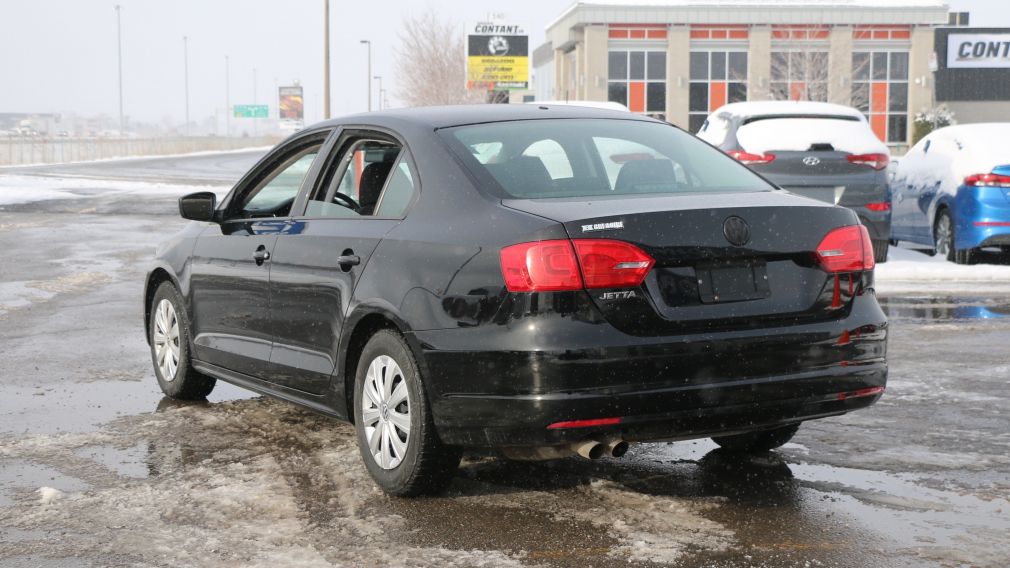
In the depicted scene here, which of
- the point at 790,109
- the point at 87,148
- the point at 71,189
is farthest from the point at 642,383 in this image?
the point at 87,148

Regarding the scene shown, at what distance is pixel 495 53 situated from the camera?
54.2 metres

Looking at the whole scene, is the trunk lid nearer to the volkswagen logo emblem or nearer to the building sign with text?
the volkswagen logo emblem

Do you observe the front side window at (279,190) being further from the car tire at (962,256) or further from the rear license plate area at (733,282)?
the car tire at (962,256)

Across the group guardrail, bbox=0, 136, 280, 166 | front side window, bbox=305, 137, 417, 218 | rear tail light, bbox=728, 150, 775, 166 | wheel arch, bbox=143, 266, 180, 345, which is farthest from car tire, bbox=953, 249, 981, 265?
guardrail, bbox=0, 136, 280, 166

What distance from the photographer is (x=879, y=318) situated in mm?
5230

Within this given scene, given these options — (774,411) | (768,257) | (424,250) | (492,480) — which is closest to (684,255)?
(768,257)

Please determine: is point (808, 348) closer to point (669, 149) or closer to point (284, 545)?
point (669, 149)

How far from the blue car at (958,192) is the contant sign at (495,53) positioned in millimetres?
38341

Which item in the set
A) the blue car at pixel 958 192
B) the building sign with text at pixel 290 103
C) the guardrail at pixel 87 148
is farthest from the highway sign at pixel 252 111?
the blue car at pixel 958 192

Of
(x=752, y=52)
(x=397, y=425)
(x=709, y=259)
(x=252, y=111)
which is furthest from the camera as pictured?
(x=252, y=111)

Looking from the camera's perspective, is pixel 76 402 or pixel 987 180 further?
pixel 987 180

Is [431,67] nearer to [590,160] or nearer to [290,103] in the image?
[590,160]

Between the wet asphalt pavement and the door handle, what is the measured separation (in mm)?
857

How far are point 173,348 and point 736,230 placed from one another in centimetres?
397
